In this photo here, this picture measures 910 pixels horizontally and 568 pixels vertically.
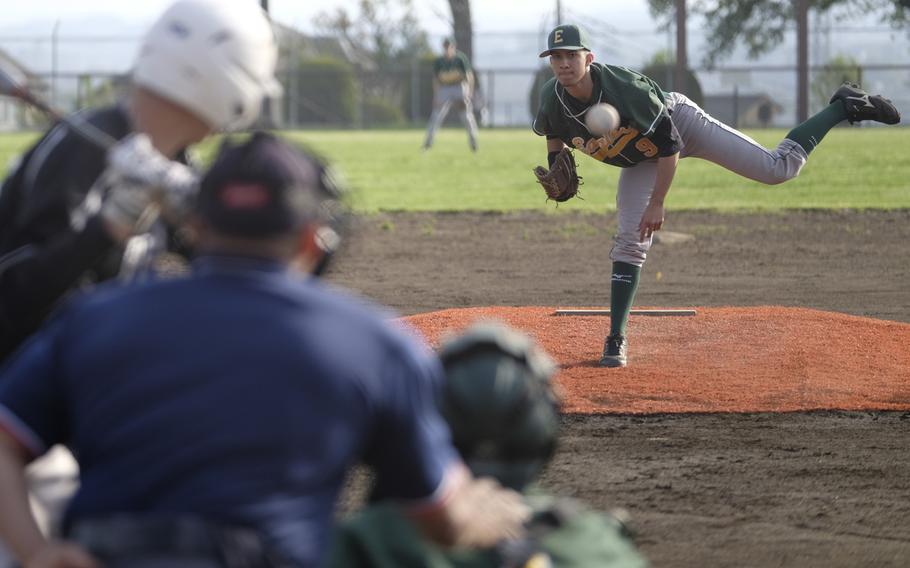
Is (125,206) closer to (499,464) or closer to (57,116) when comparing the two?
(57,116)

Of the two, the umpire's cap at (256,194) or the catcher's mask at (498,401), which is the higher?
the umpire's cap at (256,194)

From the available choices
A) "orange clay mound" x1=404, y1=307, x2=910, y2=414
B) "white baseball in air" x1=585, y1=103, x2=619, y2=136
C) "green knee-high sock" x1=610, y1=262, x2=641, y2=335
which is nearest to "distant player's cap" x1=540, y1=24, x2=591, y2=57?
"white baseball in air" x1=585, y1=103, x2=619, y2=136

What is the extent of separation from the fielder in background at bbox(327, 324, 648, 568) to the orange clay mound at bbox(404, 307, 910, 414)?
439 cm

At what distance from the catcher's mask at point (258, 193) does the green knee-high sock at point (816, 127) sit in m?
7.01

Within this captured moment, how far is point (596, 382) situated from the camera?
25.0 ft

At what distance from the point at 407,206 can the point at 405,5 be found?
43.3 m

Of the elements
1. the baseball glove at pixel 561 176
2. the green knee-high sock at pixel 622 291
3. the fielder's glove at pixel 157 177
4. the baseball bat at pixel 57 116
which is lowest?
the green knee-high sock at pixel 622 291

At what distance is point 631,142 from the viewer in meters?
7.86

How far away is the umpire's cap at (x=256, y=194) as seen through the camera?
229 centimetres

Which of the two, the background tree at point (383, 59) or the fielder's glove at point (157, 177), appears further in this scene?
the background tree at point (383, 59)

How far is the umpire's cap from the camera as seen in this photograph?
2.29 meters

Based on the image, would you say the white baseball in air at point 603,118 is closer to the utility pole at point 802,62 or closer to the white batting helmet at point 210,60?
the white batting helmet at point 210,60

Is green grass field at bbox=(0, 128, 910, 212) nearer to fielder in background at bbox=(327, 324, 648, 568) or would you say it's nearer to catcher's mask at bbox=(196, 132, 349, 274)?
fielder in background at bbox=(327, 324, 648, 568)

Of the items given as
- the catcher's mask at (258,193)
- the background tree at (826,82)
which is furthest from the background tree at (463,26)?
the catcher's mask at (258,193)
